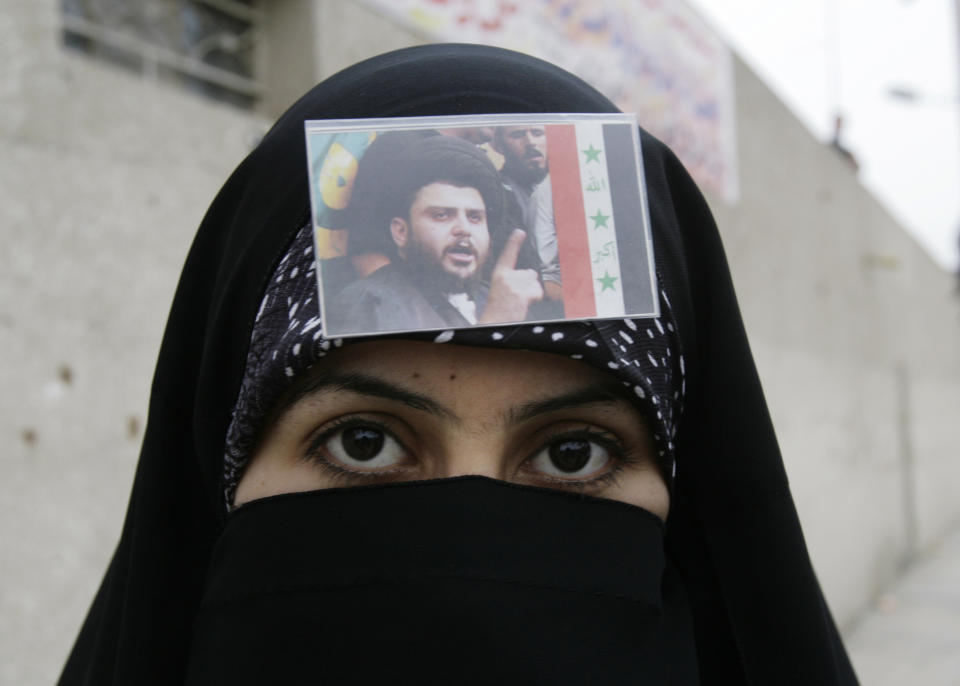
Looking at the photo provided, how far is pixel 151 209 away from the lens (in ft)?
6.42

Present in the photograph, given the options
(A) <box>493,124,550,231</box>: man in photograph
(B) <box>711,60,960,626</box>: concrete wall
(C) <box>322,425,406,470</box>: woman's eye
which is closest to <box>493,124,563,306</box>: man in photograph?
(A) <box>493,124,550,231</box>: man in photograph

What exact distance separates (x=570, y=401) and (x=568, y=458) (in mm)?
91

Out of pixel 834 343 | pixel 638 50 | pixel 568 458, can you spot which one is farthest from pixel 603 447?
pixel 834 343

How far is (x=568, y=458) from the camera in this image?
3.20ft

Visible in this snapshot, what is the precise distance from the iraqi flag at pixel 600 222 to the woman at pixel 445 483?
37 mm

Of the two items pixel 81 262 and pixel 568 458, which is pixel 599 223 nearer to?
pixel 568 458

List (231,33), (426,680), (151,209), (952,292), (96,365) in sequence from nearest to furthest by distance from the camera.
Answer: (426,680), (96,365), (151,209), (231,33), (952,292)

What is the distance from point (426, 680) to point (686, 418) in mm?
515

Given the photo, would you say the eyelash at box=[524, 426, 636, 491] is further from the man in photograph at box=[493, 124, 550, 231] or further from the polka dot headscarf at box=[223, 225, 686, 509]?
the man in photograph at box=[493, 124, 550, 231]

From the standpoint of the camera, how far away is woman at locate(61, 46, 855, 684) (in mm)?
876

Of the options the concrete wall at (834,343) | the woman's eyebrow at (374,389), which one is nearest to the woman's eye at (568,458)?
the woman's eyebrow at (374,389)

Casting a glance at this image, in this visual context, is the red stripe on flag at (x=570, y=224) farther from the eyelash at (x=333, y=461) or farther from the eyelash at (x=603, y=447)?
the eyelash at (x=333, y=461)

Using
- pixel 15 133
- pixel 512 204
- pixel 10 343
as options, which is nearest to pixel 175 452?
pixel 512 204

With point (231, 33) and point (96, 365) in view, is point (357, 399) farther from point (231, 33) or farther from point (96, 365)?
point (231, 33)
